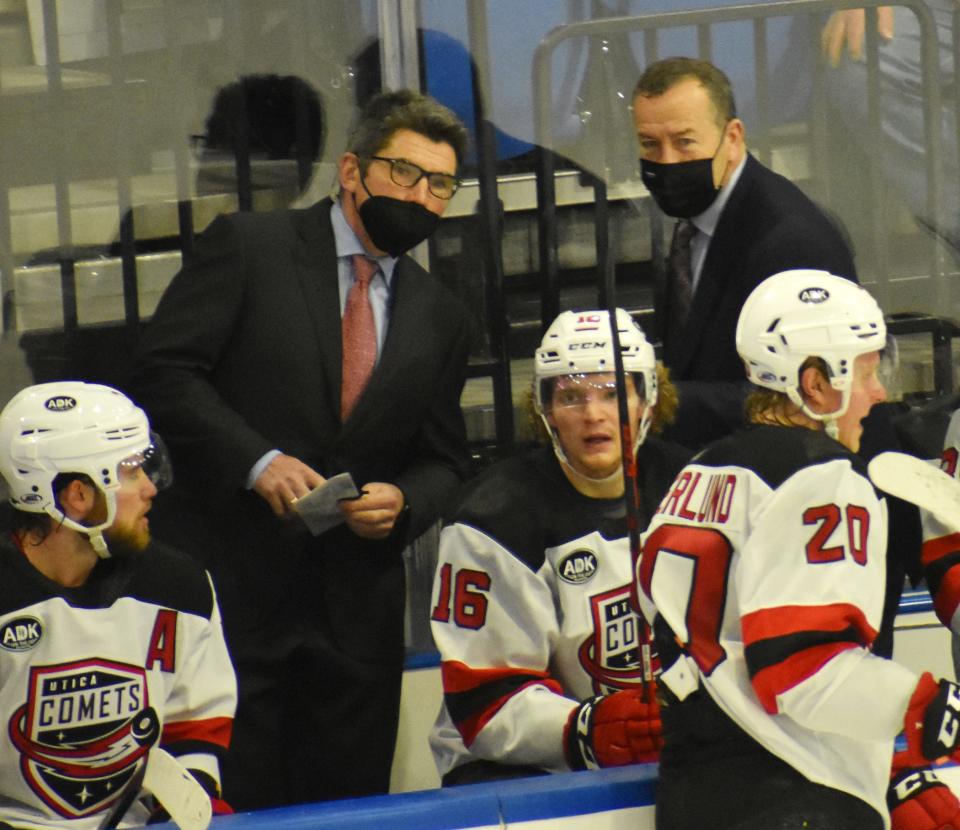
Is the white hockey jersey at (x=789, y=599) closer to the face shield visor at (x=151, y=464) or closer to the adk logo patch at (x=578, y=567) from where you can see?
the adk logo patch at (x=578, y=567)

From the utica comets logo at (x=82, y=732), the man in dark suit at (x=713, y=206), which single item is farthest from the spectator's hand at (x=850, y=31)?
the utica comets logo at (x=82, y=732)

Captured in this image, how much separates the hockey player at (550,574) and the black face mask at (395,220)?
0.30 m

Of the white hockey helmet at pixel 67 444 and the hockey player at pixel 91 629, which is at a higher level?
the white hockey helmet at pixel 67 444

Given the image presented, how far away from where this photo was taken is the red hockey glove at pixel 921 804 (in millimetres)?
2012

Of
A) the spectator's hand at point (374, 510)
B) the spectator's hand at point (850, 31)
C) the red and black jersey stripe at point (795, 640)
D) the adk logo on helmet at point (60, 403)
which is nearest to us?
the red and black jersey stripe at point (795, 640)

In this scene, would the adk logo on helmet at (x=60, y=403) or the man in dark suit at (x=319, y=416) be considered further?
the man in dark suit at (x=319, y=416)

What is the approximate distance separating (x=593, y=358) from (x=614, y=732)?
617 millimetres

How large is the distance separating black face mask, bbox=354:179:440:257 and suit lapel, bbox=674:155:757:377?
1.56 ft

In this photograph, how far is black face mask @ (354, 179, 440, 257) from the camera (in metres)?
2.80

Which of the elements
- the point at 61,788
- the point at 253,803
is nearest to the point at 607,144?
the point at 253,803

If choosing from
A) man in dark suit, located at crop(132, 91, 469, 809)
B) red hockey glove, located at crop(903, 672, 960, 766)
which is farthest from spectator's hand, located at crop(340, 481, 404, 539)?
red hockey glove, located at crop(903, 672, 960, 766)

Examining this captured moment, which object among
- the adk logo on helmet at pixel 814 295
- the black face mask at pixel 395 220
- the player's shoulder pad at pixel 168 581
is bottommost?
the player's shoulder pad at pixel 168 581

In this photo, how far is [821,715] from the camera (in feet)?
6.00

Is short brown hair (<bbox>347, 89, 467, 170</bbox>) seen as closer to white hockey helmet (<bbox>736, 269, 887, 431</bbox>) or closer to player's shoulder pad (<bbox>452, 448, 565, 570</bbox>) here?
player's shoulder pad (<bbox>452, 448, 565, 570</bbox>)
